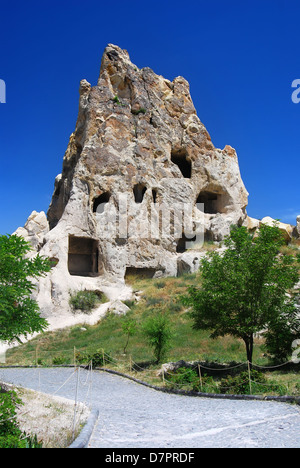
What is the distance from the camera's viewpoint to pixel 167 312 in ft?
82.6

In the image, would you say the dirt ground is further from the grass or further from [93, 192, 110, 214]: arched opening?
[93, 192, 110, 214]: arched opening

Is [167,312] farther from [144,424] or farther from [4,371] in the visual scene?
[144,424]

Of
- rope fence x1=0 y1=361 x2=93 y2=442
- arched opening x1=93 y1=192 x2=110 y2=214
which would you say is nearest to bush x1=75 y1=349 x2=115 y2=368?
rope fence x1=0 y1=361 x2=93 y2=442

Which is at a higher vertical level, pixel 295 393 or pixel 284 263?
pixel 284 263

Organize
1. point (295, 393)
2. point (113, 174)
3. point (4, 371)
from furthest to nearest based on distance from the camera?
point (113, 174) < point (4, 371) < point (295, 393)

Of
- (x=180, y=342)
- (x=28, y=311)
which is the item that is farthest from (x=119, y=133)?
(x=28, y=311)

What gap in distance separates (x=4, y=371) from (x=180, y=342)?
871 cm

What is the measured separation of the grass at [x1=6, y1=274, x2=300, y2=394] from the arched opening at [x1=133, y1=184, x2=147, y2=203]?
29.1ft

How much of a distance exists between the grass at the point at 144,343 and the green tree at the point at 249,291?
195 cm

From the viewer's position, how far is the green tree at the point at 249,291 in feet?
46.0

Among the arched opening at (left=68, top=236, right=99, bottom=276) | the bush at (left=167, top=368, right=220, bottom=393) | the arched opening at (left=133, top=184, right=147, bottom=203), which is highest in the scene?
the arched opening at (left=133, top=184, right=147, bottom=203)

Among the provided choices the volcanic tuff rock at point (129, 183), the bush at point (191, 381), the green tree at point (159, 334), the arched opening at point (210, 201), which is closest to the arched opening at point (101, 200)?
the volcanic tuff rock at point (129, 183)

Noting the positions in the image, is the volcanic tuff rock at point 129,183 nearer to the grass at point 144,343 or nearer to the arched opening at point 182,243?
the arched opening at point 182,243

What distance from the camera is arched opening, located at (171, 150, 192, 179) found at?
41.5 meters
